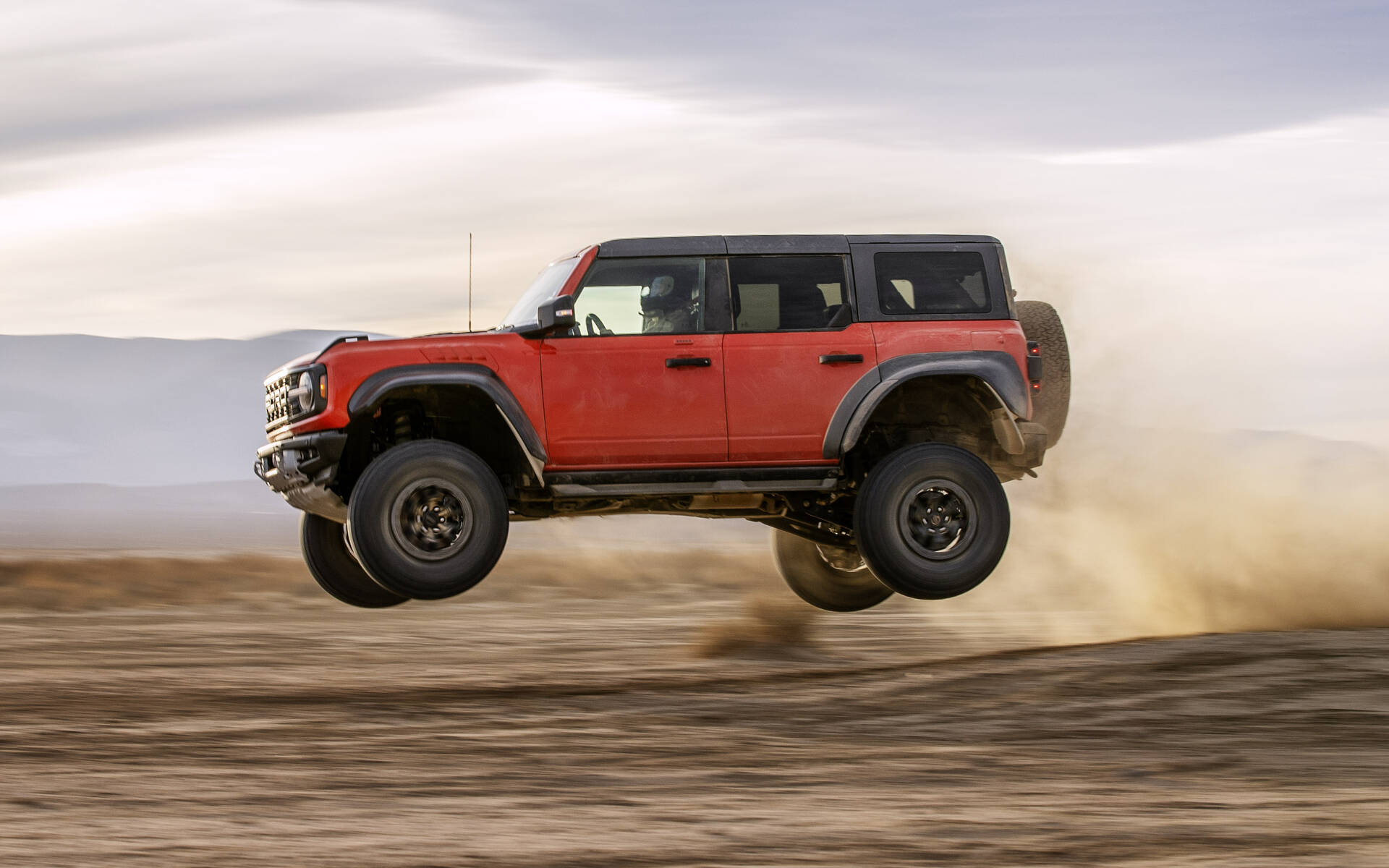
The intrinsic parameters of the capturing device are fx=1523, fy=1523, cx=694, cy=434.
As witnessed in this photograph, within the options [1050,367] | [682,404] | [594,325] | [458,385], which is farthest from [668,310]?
[1050,367]

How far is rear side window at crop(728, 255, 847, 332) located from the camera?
30.9ft

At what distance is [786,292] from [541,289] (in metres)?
1.63

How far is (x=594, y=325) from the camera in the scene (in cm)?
938

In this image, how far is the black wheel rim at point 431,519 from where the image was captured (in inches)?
359

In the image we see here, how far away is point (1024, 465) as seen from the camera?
1012 centimetres

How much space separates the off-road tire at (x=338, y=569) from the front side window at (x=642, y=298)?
106 inches

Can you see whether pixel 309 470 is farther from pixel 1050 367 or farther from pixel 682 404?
pixel 1050 367

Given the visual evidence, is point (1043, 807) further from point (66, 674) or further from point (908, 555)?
point (66, 674)

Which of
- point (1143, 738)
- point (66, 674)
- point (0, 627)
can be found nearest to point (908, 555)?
point (1143, 738)

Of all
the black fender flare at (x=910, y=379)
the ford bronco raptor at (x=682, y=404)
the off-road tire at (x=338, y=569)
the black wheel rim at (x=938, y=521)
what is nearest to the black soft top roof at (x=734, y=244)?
the ford bronco raptor at (x=682, y=404)

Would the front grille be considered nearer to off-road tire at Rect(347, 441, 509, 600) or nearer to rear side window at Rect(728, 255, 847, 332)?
off-road tire at Rect(347, 441, 509, 600)

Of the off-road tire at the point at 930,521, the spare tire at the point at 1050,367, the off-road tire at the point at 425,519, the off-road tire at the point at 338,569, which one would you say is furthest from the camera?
the off-road tire at the point at 338,569

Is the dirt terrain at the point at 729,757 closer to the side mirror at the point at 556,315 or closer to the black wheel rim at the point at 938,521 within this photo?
the black wheel rim at the point at 938,521

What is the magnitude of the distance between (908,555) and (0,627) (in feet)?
66.6
